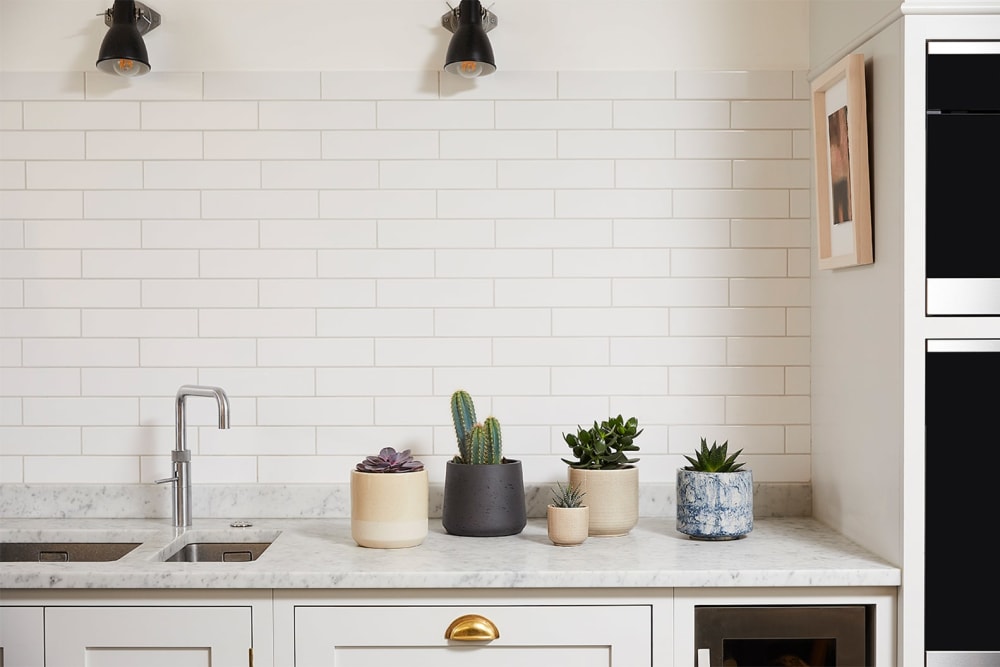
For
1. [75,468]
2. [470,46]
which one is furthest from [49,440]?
[470,46]

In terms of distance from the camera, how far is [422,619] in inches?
72.8

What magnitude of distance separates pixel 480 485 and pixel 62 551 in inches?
42.2

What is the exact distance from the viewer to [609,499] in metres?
2.11

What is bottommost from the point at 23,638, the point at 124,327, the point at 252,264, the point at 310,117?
the point at 23,638

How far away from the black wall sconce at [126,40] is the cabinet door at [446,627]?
4.65ft

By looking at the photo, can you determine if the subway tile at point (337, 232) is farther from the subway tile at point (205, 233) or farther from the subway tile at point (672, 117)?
the subway tile at point (672, 117)

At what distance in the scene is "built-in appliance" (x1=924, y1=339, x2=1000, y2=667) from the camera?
180 centimetres

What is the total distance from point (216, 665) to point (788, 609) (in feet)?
3.90

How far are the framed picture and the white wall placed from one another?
0.23 metres

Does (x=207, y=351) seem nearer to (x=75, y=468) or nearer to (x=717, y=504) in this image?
(x=75, y=468)

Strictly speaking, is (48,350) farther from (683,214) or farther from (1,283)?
(683,214)

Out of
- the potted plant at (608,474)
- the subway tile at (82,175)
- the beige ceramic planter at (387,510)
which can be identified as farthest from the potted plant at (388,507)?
the subway tile at (82,175)

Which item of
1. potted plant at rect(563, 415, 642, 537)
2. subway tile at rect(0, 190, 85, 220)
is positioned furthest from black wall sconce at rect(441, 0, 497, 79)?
subway tile at rect(0, 190, 85, 220)

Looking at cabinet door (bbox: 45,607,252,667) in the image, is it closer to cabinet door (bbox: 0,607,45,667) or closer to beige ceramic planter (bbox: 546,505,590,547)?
cabinet door (bbox: 0,607,45,667)
